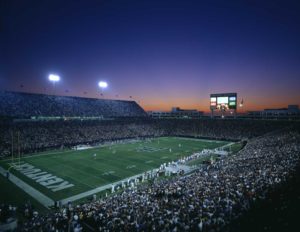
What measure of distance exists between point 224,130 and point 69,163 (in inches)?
1806

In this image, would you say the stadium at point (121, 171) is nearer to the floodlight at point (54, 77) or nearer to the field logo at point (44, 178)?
the field logo at point (44, 178)

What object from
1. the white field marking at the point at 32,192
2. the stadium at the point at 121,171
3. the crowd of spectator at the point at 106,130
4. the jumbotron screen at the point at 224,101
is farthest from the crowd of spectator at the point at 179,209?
the jumbotron screen at the point at 224,101

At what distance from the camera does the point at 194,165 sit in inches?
1086

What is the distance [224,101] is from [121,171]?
1400 inches

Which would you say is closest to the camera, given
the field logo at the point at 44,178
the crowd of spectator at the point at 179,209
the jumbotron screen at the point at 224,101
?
the crowd of spectator at the point at 179,209

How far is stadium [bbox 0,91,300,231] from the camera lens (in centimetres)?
1083

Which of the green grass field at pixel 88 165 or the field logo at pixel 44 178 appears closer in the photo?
the field logo at pixel 44 178

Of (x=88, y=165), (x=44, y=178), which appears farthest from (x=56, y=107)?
(x=44, y=178)

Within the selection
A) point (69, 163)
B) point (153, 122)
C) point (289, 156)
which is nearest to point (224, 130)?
point (153, 122)

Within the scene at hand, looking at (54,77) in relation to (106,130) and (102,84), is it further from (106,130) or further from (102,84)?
(106,130)

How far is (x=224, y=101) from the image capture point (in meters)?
51.2

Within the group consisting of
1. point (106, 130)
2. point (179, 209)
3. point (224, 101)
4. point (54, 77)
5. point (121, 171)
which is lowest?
point (121, 171)

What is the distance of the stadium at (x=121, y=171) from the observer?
10828 millimetres

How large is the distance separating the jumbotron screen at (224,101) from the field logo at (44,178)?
135 ft
